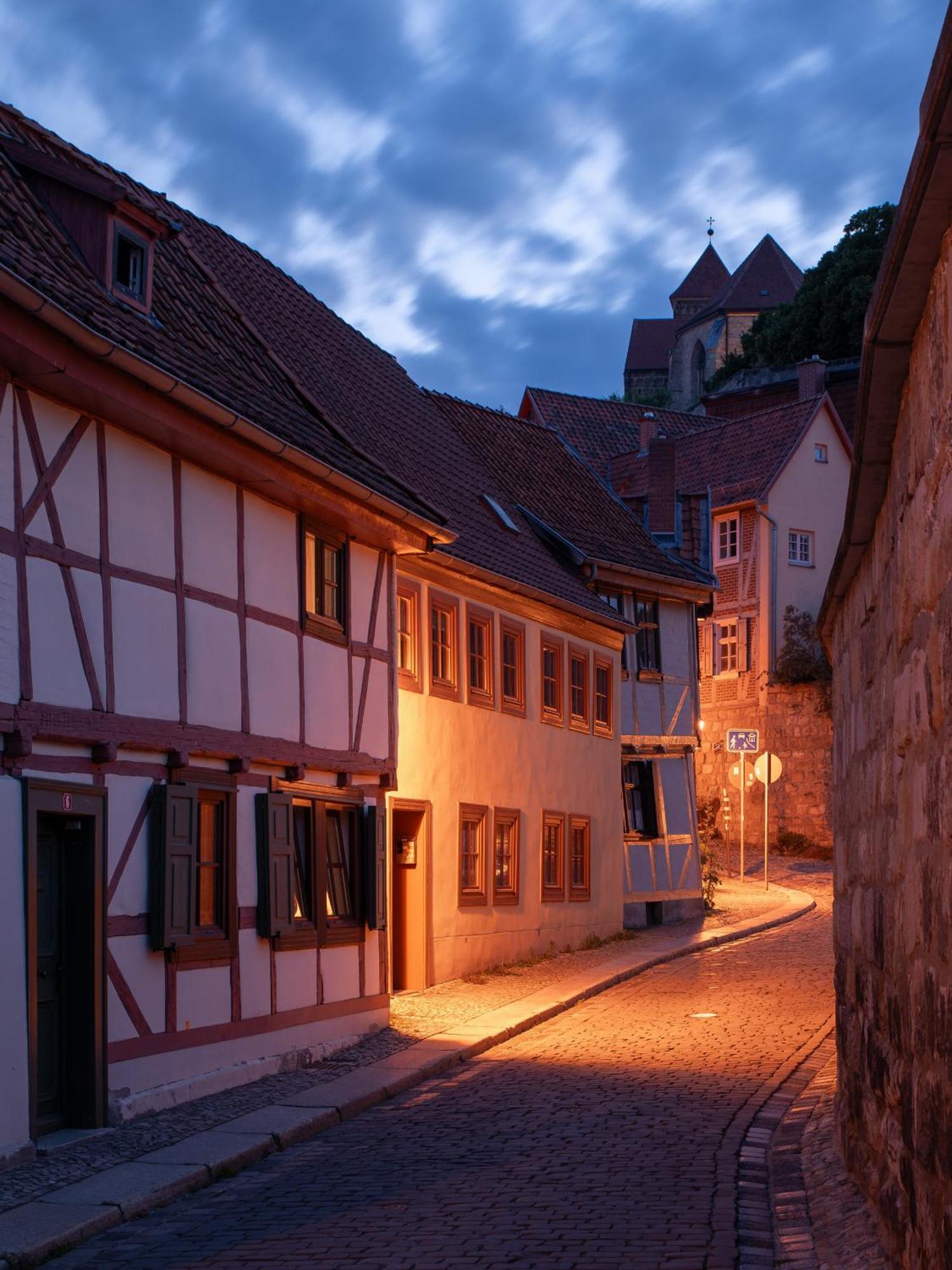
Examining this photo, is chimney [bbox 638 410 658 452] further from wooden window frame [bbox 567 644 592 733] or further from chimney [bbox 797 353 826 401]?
wooden window frame [bbox 567 644 592 733]

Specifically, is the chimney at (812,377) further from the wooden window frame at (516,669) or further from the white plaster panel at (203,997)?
the white plaster panel at (203,997)

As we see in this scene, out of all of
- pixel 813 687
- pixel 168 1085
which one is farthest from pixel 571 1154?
pixel 813 687

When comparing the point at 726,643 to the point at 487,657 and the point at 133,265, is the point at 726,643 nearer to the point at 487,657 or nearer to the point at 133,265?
the point at 487,657

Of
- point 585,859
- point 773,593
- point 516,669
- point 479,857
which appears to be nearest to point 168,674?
point 479,857

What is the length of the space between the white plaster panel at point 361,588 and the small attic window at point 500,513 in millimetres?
9033

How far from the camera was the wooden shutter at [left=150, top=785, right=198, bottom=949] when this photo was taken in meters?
12.5

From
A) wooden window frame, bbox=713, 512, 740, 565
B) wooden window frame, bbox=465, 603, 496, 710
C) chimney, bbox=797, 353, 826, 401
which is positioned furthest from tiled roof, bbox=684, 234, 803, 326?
wooden window frame, bbox=465, 603, 496, 710

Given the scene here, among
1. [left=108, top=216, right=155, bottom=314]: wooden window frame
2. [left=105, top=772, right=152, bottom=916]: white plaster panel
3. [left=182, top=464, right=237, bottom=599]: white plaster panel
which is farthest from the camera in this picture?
[left=108, top=216, right=155, bottom=314]: wooden window frame

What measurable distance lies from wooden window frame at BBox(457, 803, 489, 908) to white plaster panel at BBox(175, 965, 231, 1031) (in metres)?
8.02

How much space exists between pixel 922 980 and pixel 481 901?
17.3 meters

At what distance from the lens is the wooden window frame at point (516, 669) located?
23.6 metres

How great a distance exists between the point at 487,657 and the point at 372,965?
22.5 ft

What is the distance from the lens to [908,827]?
5.65 metres

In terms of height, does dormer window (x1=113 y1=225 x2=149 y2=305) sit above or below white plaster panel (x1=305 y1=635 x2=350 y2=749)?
above
